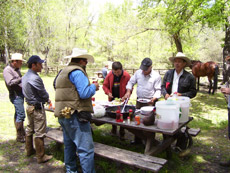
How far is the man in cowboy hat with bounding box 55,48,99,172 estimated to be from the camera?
8.41ft

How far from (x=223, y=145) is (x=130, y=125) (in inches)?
109

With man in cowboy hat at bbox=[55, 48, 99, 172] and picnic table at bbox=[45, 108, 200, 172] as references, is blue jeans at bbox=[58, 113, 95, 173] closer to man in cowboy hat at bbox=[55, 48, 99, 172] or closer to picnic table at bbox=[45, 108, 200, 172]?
man in cowboy hat at bbox=[55, 48, 99, 172]

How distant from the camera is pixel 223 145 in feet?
14.9

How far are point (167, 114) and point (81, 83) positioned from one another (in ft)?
4.18

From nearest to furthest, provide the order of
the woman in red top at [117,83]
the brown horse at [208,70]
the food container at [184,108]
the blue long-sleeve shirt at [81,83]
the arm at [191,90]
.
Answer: the blue long-sleeve shirt at [81,83], the food container at [184,108], the arm at [191,90], the woman in red top at [117,83], the brown horse at [208,70]

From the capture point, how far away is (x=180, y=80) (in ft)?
12.5

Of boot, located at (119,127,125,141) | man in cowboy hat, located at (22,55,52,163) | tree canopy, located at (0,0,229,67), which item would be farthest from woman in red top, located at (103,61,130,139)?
tree canopy, located at (0,0,229,67)

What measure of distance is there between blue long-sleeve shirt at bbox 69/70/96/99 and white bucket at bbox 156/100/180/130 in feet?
3.32

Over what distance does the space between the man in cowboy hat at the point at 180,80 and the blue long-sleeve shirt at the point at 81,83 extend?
1.77 m

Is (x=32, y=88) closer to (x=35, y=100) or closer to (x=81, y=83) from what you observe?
(x=35, y=100)

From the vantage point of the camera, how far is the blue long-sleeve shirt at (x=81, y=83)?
253 cm

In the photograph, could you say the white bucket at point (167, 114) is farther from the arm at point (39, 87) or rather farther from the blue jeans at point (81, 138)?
the arm at point (39, 87)

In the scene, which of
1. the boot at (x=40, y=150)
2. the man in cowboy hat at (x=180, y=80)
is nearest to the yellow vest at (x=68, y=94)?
the boot at (x=40, y=150)

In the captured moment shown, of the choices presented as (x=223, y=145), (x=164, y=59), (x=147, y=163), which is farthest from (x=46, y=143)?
(x=164, y=59)
